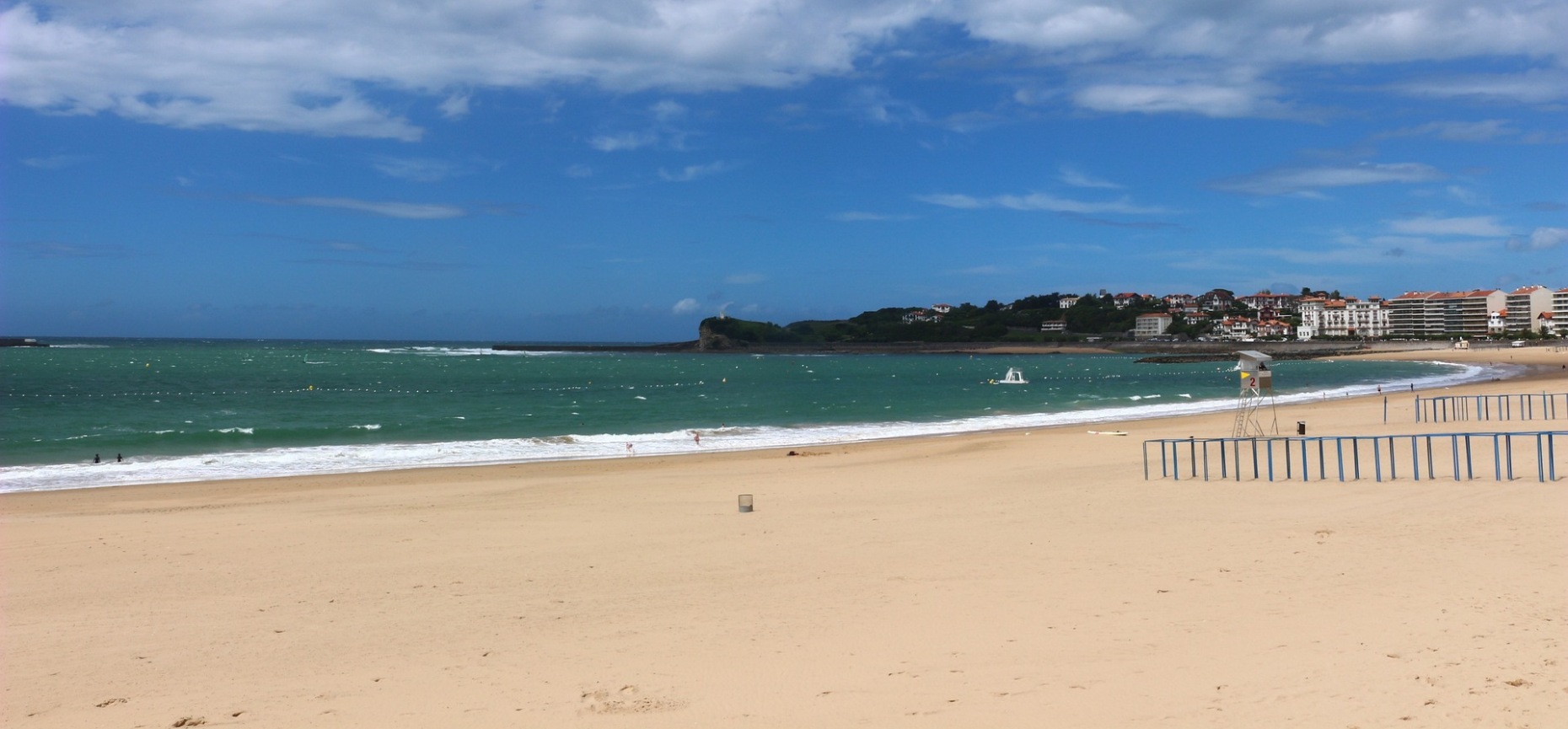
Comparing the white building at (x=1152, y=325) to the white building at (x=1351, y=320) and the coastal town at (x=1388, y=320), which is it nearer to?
the coastal town at (x=1388, y=320)

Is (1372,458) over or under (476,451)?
under

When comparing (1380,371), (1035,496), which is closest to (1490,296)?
(1380,371)

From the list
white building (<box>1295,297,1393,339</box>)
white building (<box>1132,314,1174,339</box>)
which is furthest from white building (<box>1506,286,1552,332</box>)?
white building (<box>1132,314,1174,339</box>)

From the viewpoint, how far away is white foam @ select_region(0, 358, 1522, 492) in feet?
68.1

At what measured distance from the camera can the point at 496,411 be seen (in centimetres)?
4094

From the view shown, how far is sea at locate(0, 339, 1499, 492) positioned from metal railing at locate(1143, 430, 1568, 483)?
11715 mm

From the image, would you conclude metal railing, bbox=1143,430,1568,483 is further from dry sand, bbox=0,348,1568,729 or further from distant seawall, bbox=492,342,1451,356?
distant seawall, bbox=492,342,1451,356

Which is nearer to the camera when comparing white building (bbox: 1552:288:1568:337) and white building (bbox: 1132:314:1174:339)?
white building (bbox: 1552:288:1568:337)

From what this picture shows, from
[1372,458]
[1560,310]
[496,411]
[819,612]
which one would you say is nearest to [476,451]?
[496,411]

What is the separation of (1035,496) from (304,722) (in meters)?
10.8

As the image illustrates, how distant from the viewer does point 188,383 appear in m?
64.4

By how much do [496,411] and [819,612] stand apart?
35.3 metres

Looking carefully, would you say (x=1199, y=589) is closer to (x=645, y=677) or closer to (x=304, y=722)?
(x=645, y=677)

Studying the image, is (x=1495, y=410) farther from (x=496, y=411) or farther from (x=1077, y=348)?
(x=1077, y=348)
